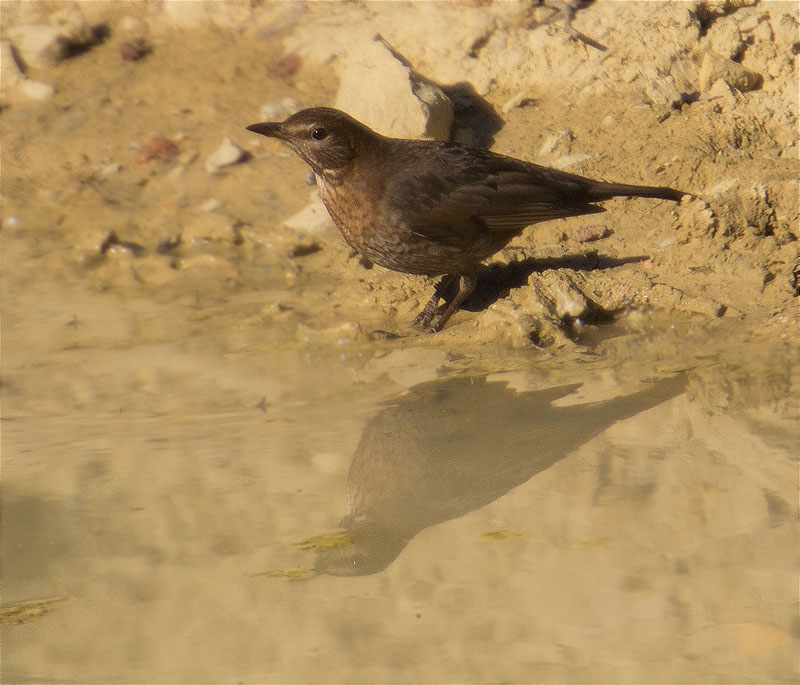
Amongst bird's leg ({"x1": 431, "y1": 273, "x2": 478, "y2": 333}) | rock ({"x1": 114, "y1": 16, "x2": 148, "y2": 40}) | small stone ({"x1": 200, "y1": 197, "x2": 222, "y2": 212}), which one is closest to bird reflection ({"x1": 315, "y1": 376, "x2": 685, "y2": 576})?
bird's leg ({"x1": 431, "y1": 273, "x2": 478, "y2": 333})

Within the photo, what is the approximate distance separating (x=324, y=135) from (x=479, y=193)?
2.83 feet

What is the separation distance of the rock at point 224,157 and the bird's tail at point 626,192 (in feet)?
7.81

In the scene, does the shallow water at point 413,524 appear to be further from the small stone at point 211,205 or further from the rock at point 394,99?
the rock at point 394,99

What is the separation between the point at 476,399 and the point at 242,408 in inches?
39.7

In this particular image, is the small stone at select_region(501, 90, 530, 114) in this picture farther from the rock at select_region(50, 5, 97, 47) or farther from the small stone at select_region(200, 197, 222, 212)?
the rock at select_region(50, 5, 97, 47)

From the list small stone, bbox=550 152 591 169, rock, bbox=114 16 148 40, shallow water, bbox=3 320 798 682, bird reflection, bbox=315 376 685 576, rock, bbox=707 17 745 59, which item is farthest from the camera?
rock, bbox=114 16 148 40

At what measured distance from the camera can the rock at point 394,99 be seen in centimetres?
597

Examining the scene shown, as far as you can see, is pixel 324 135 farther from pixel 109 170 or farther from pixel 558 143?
pixel 109 170

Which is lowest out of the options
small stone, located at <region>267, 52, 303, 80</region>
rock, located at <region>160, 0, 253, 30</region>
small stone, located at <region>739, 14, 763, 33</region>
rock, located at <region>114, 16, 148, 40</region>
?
rock, located at <region>114, 16, 148, 40</region>

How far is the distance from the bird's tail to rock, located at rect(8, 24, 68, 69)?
398 centimetres

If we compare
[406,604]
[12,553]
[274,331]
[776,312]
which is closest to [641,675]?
[406,604]

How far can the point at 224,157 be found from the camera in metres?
6.30

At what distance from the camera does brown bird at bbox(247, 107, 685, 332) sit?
4906 millimetres

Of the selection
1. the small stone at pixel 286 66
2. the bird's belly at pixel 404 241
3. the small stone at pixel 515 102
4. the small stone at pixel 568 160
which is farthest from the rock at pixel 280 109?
the small stone at pixel 568 160
